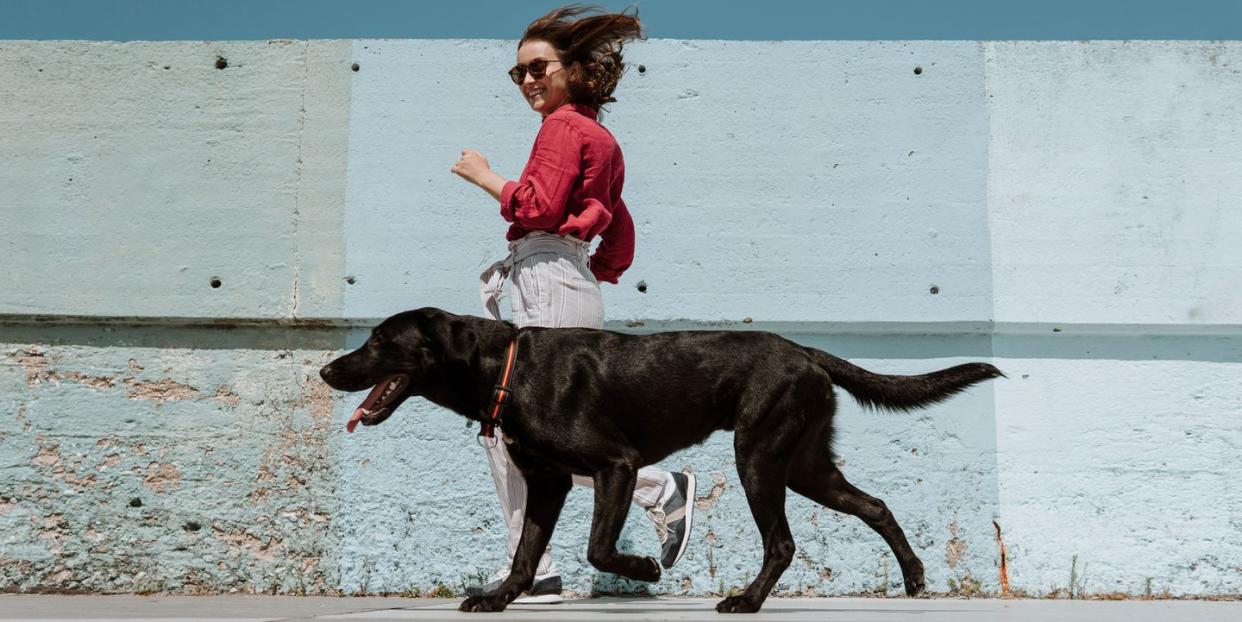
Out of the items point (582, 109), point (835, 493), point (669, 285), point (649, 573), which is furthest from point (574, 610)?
point (669, 285)

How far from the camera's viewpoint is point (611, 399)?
395 centimetres

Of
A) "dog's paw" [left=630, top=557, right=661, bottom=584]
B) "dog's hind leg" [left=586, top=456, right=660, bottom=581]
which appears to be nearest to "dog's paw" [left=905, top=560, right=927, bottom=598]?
"dog's paw" [left=630, top=557, right=661, bottom=584]

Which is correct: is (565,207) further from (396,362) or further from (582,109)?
(396,362)

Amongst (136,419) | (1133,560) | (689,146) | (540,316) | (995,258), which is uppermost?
(689,146)

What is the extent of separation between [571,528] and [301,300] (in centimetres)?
159

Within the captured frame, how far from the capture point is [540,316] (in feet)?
14.5

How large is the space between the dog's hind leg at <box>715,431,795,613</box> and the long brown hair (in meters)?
1.45

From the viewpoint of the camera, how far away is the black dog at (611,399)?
3830 mm

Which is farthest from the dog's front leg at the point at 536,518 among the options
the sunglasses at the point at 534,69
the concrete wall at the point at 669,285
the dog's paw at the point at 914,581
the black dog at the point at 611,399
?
the concrete wall at the point at 669,285

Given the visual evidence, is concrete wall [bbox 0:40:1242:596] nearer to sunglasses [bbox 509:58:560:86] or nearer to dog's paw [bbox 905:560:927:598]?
sunglasses [bbox 509:58:560:86]

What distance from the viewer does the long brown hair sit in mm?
4543

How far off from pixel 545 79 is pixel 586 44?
0.19 m

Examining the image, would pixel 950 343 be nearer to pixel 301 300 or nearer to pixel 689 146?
pixel 689 146

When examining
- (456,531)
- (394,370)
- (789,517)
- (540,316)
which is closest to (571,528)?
(456,531)
